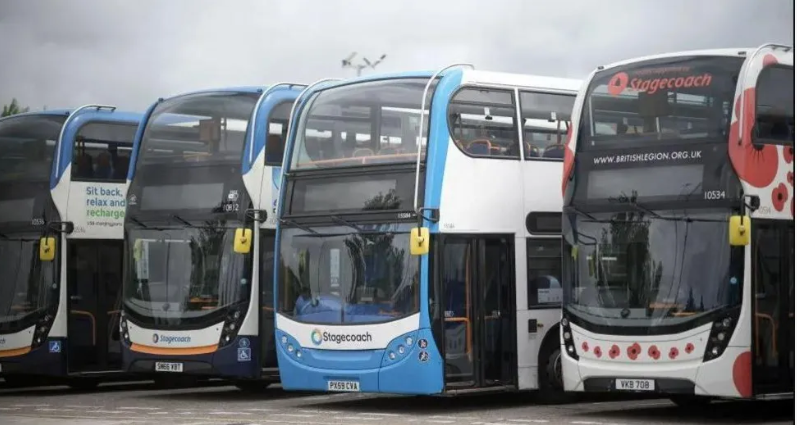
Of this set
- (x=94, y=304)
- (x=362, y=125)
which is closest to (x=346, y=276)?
(x=362, y=125)

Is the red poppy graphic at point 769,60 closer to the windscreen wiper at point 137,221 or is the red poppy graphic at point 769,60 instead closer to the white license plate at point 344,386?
the white license plate at point 344,386

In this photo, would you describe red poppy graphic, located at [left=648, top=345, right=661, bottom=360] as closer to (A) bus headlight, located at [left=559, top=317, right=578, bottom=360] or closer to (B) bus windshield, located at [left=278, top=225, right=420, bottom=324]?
(A) bus headlight, located at [left=559, top=317, right=578, bottom=360]

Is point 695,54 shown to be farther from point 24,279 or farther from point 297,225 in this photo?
point 24,279

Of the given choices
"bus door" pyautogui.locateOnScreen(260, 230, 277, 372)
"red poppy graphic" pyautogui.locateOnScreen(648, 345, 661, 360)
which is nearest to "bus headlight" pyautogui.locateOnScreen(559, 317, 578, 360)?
"red poppy graphic" pyautogui.locateOnScreen(648, 345, 661, 360)

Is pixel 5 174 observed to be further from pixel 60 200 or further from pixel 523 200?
pixel 523 200

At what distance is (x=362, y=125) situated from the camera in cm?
1980

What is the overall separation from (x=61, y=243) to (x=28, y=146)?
5.06 feet

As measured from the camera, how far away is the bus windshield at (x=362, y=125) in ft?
64.0

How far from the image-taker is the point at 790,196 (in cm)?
1762

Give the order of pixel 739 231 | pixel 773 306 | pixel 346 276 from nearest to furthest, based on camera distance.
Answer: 1. pixel 739 231
2. pixel 773 306
3. pixel 346 276

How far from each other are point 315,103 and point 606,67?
3.75 meters

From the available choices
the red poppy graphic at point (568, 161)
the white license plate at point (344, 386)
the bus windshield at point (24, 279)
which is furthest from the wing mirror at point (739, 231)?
the bus windshield at point (24, 279)

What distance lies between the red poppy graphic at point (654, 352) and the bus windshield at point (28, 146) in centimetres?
1027

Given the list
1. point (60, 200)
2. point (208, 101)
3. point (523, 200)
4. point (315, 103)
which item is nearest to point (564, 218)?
point (523, 200)
